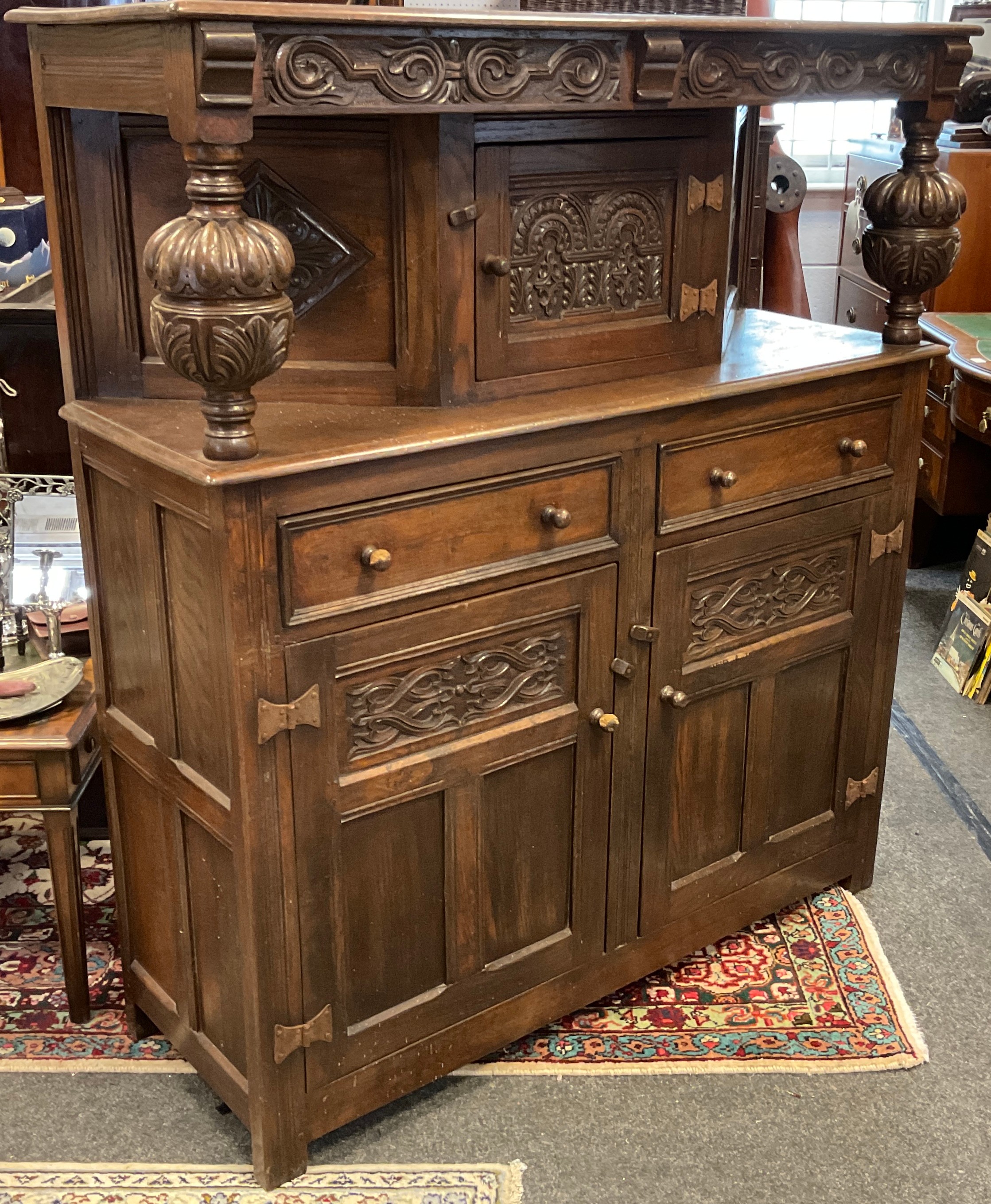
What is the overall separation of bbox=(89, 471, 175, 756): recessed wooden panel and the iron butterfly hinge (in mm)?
1029

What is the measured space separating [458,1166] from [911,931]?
46.4 inches

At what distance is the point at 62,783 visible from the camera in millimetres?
2324

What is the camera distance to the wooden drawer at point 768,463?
2.29m

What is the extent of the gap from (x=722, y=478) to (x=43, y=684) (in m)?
1.30

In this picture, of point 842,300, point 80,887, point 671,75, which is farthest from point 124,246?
point 842,300

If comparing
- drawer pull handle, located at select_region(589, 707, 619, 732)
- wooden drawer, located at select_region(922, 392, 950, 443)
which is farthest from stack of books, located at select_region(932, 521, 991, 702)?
drawer pull handle, located at select_region(589, 707, 619, 732)

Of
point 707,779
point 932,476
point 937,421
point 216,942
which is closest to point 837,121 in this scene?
point 937,421

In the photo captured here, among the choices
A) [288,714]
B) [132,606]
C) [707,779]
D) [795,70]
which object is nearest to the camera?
[288,714]

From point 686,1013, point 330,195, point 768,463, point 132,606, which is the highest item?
point 330,195

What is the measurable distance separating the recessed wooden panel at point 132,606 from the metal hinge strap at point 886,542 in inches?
56.6

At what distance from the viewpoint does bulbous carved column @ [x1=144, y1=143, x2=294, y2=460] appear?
1625 mm

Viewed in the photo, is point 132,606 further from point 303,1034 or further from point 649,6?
point 649,6

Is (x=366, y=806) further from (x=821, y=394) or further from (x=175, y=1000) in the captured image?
(x=821, y=394)

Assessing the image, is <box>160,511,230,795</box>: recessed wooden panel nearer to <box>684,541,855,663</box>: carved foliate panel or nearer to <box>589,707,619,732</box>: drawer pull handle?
<box>589,707,619,732</box>: drawer pull handle
